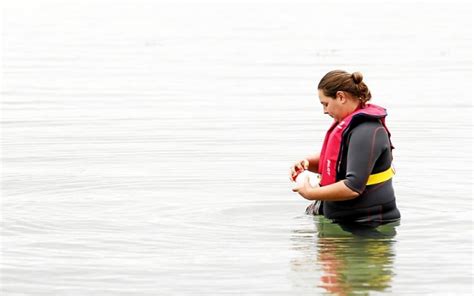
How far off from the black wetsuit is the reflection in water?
0.10 m

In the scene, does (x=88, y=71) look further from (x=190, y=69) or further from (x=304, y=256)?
(x=304, y=256)

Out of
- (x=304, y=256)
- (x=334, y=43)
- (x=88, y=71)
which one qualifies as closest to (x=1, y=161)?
(x=304, y=256)

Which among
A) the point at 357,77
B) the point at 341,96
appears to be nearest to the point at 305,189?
the point at 341,96

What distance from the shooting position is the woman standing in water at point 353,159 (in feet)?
31.6

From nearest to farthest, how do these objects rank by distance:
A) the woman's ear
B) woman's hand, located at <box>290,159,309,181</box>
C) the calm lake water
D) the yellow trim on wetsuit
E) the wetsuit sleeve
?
the calm lake water < the wetsuit sleeve < the woman's ear < the yellow trim on wetsuit < woman's hand, located at <box>290,159,309,181</box>

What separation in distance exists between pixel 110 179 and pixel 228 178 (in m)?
1.11

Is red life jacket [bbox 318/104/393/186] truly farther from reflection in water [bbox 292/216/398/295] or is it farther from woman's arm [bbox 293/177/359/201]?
reflection in water [bbox 292/216/398/295]

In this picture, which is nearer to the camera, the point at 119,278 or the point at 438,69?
the point at 119,278

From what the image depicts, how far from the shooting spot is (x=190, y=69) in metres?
23.5

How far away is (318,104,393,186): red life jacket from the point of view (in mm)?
9672

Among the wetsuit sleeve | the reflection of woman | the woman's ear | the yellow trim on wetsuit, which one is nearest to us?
the reflection of woman

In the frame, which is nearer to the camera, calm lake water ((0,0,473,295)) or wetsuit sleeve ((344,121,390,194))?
calm lake water ((0,0,473,295))

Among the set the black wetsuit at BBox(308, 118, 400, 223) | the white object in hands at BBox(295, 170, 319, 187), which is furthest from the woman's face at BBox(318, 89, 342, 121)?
the white object in hands at BBox(295, 170, 319, 187)

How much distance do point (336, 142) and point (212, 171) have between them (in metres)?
3.42
